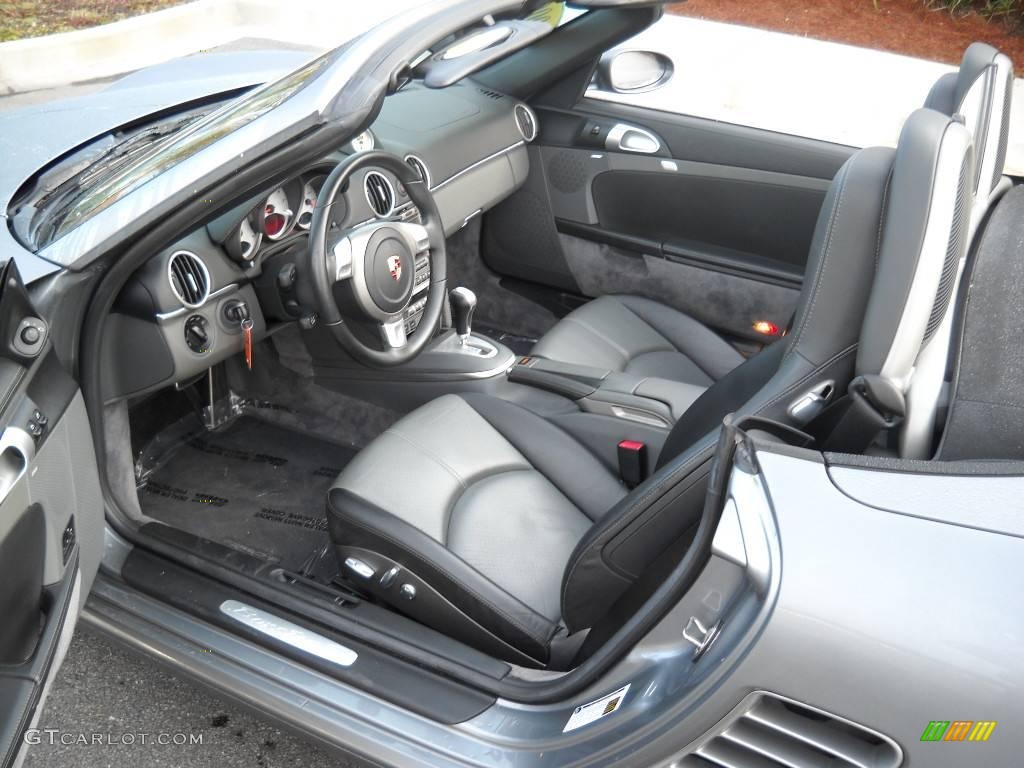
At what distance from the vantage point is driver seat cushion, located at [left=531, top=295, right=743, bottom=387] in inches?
117

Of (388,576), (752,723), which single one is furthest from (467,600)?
→ (752,723)

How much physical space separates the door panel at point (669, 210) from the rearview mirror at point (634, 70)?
0.07 meters

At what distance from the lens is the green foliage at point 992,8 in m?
6.40

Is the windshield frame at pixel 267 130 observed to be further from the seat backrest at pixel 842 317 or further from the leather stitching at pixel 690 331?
the leather stitching at pixel 690 331

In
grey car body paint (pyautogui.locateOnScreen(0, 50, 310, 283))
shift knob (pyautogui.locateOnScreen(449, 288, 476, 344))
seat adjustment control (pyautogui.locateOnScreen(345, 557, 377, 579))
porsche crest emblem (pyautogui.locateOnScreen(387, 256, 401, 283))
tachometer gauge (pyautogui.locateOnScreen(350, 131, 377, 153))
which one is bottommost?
seat adjustment control (pyautogui.locateOnScreen(345, 557, 377, 579))

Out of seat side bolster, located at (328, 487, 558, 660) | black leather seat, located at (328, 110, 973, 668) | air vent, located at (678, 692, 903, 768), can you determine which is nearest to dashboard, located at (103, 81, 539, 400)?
black leather seat, located at (328, 110, 973, 668)

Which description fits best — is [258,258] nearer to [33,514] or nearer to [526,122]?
[33,514]

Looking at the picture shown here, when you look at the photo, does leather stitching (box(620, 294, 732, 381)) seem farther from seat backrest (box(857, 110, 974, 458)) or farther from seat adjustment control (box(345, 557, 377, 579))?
seat backrest (box(857, 110, 974, 458))

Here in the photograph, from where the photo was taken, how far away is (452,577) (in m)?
2.03

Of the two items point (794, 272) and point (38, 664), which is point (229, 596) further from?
point (794, 272)

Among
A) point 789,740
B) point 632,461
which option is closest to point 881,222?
point 789,740

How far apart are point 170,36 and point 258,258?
4.71 metres

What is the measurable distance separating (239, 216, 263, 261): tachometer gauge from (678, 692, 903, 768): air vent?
5.49 feet

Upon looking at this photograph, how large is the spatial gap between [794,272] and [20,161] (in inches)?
89.9
